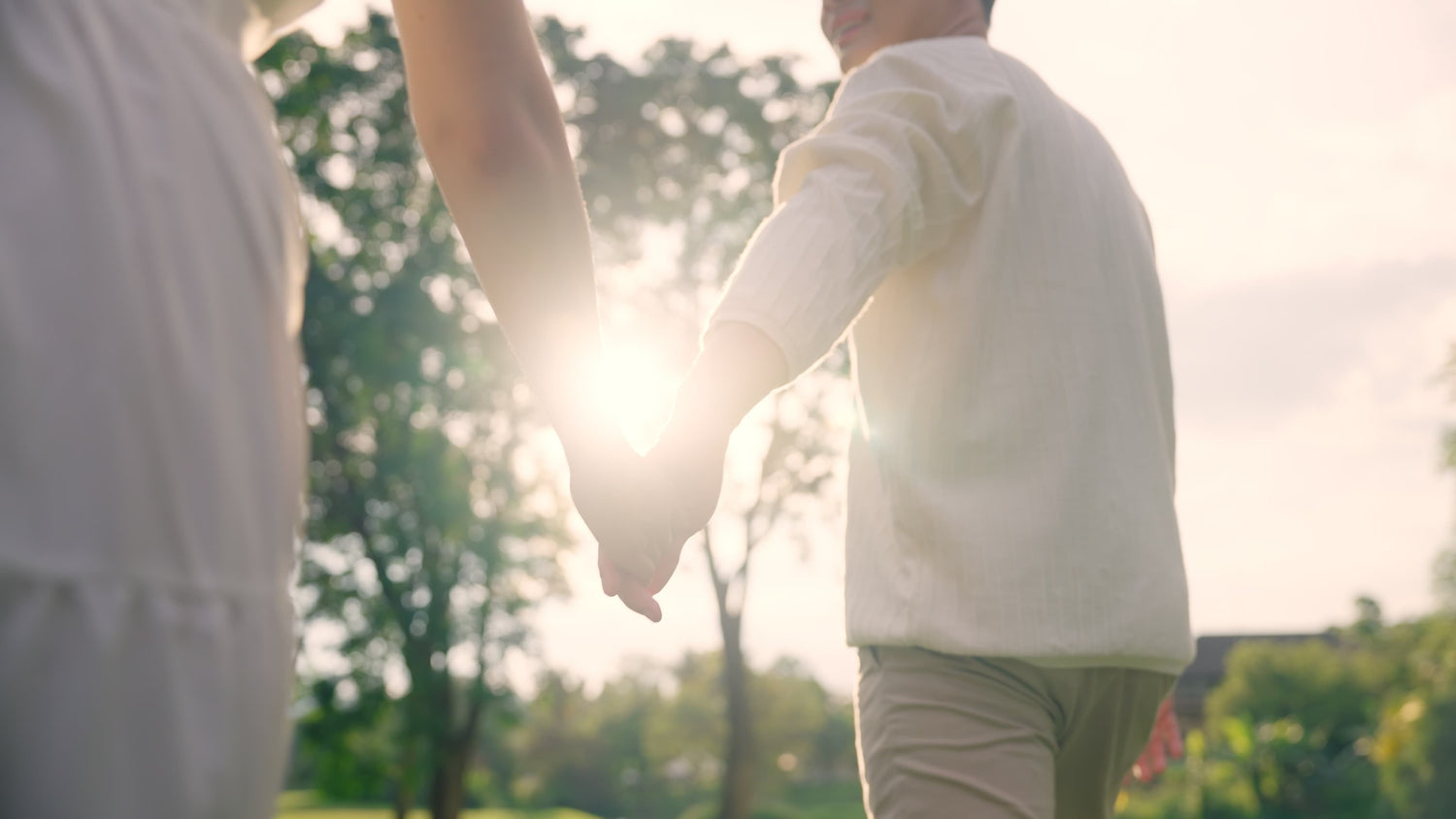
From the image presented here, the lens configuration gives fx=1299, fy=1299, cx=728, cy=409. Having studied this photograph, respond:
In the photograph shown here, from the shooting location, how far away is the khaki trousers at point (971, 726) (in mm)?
1897

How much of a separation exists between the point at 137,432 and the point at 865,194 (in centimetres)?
135

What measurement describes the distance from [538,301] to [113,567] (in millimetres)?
769

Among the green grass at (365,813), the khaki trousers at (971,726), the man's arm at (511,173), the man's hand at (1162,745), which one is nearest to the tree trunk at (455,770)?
the green grass at (365,813)

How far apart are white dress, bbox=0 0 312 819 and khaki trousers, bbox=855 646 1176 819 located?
50.0 inches

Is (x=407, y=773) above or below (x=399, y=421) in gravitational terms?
below

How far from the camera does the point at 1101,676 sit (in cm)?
204

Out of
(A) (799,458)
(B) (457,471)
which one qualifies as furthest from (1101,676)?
(A) (799,458)

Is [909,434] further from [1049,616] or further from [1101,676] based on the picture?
[1101,676]

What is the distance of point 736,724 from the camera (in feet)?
74.2

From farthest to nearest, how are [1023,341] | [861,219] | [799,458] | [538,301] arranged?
[799,458] → [1023,341] → [861,219] → [538,301]

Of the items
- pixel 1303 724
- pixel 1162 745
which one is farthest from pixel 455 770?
pixel 1303 724

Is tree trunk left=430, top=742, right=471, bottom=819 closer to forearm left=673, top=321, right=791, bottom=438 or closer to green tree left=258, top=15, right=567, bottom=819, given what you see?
green tree left=258, top=15, right=567, bottom=819

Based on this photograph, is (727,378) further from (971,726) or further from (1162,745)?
(1162,745)

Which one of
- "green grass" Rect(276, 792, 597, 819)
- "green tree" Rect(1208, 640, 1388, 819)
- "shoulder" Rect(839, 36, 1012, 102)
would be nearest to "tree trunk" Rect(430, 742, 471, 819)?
"green grass" Rect(276, 792, 597, 819)
